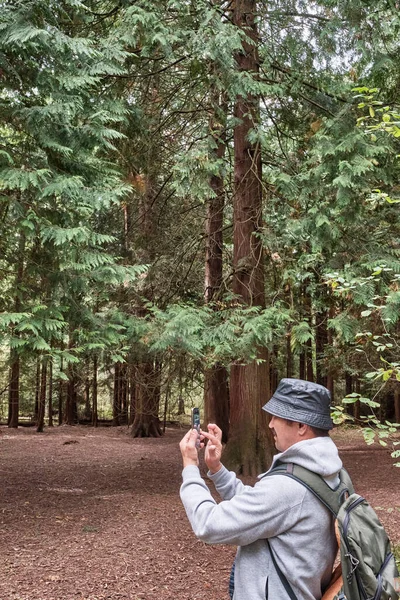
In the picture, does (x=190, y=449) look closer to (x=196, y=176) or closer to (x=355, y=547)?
(x=355, y=547)

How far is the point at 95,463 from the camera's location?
12602mm

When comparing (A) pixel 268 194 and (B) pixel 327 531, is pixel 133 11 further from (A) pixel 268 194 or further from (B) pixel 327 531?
(B) pixel 327 531

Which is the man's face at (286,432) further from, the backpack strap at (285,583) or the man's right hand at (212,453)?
the backpack strap at (285,583)

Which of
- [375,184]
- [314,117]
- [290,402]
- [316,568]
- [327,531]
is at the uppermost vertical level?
[314,117]

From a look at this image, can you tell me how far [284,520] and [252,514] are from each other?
0.12 meters

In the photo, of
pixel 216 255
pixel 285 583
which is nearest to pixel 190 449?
pixel 285 583

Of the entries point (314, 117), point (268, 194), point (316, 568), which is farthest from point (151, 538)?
point (314, 117)

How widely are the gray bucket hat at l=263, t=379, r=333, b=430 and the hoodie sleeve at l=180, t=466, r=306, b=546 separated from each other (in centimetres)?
24

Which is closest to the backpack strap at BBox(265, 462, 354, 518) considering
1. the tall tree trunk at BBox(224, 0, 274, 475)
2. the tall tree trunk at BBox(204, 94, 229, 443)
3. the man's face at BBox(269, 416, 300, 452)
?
the man's face at BBox(269, 416, 300, 452)

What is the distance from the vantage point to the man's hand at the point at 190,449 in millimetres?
2121

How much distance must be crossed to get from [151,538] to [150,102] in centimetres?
792

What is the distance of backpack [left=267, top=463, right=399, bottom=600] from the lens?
184cm

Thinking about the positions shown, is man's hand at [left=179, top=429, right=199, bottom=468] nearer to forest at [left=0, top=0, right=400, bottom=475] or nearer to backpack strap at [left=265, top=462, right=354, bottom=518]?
backpack strap at [left=265, top=462, right=354, bottom=518]

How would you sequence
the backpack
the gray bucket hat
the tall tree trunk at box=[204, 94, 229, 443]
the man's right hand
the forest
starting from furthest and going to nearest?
the tall tree trunk at box=[204, 94, 229, 443] < the forest < the man's right hand < the gray bucket hat < the backpack
